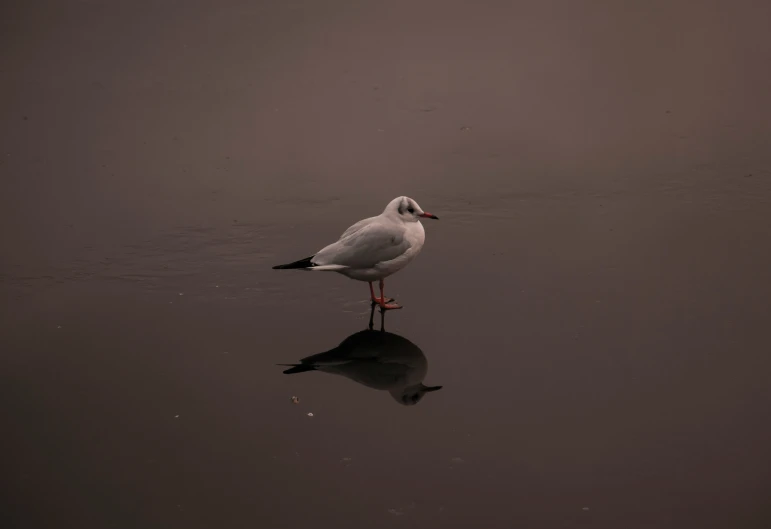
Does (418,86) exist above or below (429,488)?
above

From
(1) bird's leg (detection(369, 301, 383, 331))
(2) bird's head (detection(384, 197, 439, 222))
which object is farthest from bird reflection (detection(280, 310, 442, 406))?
(2) bird's head (detection(384, 197, 439, 222))

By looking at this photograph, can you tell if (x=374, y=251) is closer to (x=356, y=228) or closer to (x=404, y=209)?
(x=356, y=228)

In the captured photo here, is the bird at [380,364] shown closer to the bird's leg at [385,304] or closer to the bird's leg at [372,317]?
the bird's leg at [372,317]

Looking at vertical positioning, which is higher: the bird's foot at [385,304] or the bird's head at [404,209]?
the bird's head at [404,209]

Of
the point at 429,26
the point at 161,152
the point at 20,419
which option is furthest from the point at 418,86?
the point at 20,419

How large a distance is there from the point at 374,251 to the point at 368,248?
4 centimetres

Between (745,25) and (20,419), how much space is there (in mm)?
9568

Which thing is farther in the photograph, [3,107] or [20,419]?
[3,107]

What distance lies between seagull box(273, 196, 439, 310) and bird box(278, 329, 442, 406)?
455 mm

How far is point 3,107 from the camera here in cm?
1028

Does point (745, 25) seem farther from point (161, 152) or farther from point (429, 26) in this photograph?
point (161, 152)

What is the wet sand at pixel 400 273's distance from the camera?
441 centimetres

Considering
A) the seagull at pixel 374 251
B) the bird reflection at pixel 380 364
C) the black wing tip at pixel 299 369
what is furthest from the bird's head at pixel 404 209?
the black wing tip at pixel 299 369

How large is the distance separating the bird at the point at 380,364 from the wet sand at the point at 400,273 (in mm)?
30
